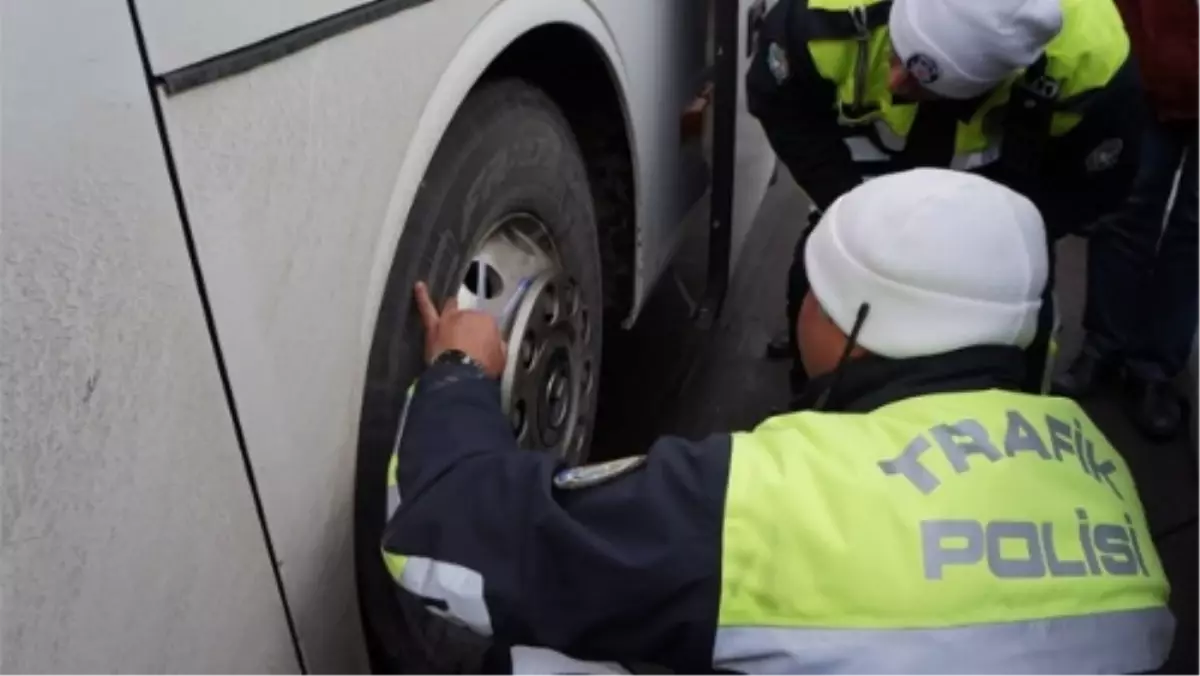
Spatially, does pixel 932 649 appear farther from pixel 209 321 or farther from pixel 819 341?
pixel 209 321

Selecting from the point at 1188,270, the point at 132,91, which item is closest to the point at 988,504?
the point at 132,91

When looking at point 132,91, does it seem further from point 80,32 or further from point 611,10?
point 611,10

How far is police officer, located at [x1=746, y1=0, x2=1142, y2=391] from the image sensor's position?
2.16m

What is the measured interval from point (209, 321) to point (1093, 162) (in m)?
2.13

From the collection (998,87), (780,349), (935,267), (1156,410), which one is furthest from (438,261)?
(1156,410)

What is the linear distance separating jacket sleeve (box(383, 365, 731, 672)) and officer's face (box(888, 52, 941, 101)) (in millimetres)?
1314

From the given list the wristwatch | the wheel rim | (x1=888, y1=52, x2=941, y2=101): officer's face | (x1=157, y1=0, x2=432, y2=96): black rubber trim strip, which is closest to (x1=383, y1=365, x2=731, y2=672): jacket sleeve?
the wristwatch

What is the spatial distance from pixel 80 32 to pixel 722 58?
1.74m

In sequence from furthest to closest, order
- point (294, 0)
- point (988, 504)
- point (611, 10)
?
1. point (611, 10)
2. point (988, 504)
3. point (294, 0)

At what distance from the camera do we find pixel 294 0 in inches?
40.8

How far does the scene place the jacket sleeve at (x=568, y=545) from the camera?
1.17 metres

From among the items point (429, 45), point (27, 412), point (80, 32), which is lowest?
point (27, 412)

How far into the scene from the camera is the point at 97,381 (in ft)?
2.81

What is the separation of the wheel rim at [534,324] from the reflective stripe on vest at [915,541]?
0.51 m
